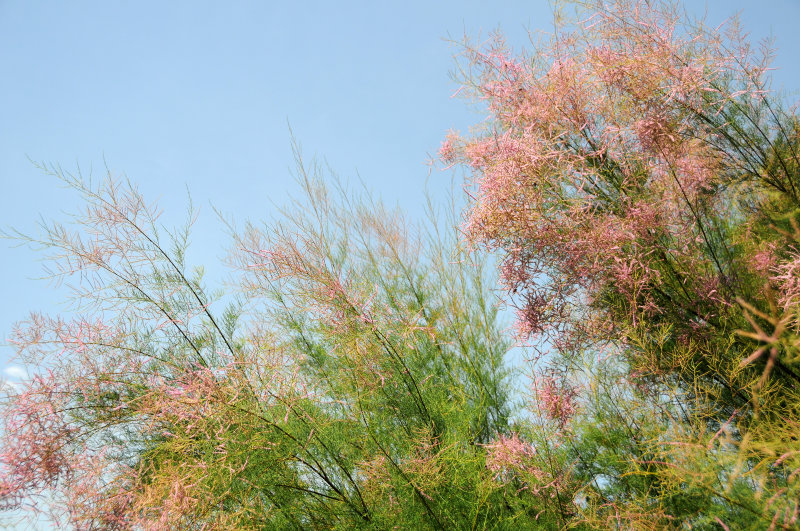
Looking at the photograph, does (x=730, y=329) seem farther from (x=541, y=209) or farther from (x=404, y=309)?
(x=404, y=309)

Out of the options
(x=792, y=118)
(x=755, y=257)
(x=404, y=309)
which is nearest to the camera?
(x=755, y=257)

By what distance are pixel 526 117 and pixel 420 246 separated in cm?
113

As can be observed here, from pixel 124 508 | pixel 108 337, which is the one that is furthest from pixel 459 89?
pixel 124 508

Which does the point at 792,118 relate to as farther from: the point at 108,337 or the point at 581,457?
the point at 108,337

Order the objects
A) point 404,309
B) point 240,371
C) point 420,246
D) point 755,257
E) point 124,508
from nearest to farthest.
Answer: point 240,371 < point 124,508 < point 755,257 < point 404,309 < point 420,246

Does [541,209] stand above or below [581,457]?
above

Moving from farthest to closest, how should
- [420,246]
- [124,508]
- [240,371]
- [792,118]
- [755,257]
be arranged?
[420,246]
[792,118]
[755,257]
[124,508]
[240,371]

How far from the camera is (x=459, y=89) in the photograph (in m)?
2.92

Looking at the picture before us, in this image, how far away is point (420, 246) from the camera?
3445mm

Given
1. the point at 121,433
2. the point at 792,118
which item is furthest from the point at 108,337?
the point at 792,118

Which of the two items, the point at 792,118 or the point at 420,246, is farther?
the point at 420,246

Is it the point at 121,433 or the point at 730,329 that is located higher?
the point at 121,433

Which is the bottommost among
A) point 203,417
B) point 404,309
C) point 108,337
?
point 203,417

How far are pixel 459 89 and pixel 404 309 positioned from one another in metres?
1.30
